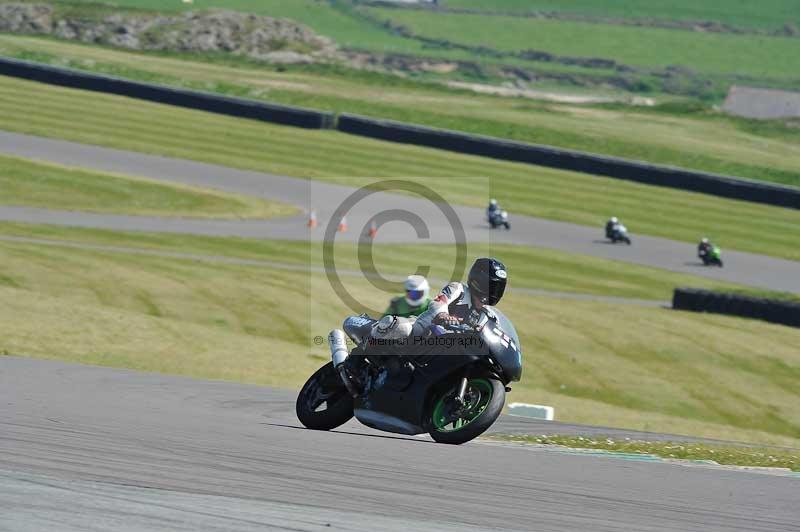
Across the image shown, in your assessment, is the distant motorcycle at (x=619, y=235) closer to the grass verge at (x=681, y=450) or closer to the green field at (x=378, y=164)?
the green field at (x=378, y=164)

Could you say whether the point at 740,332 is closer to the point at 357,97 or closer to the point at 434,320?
the point at 434,320

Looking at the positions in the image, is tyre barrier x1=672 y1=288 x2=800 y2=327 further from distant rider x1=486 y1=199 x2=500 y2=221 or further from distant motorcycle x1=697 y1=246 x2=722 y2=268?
distant rider x1=486 y1=199 x2=500 y2=221

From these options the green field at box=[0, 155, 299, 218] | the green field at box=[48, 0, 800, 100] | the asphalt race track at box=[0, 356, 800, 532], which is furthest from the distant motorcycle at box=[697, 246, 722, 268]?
the green field at box=[48, 0, 800, 100]

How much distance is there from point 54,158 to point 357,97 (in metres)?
26.4

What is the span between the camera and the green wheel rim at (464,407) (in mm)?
9602

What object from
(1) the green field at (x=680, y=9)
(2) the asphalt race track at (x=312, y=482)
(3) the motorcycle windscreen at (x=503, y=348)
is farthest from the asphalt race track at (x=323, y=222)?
(1) the green field at (x=680, y=9)

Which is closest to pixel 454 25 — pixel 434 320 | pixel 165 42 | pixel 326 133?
pixel 165 42

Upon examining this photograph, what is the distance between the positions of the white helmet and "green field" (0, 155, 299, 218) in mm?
28239

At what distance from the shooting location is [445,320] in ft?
31.9

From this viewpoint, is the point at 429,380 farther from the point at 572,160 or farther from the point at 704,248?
the point at 572,160

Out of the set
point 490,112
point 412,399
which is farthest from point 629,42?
point 412,399

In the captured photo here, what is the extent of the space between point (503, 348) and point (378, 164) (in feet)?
132

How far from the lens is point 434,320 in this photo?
9.80 metres

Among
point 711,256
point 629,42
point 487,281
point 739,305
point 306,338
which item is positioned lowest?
point 629,42
